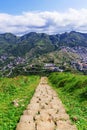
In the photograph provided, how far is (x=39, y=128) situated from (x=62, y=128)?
5.07 feet

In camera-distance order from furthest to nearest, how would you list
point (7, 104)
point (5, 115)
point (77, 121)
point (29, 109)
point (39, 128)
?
point (7, 104) → point (29, 109) → point (5, 115) → point (77, 121) → point (39, 128)

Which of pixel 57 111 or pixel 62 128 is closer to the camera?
pixel 62 128

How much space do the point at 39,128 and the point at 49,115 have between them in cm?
409

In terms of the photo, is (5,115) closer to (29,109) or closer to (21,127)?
(29,109)

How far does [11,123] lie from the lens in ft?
64.1

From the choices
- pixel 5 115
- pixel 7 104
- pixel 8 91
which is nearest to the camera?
pixel 5 115

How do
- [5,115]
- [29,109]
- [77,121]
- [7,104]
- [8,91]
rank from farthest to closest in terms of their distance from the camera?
1. [8,91]
2. [7,104]
3. [29,109]
4. [5,115]
5. [77,121]

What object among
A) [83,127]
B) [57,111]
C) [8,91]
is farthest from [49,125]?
[8,91]

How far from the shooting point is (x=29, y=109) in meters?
24.1

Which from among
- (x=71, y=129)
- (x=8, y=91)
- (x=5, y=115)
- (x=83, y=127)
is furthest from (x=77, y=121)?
(x=8, y=91)

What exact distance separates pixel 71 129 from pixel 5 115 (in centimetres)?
722

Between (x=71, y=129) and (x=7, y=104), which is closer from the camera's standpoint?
(x=71, y=129)

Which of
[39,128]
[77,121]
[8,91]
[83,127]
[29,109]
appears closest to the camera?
[39,128]

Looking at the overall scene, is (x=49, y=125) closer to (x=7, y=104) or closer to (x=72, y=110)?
(x=72, y=110)
